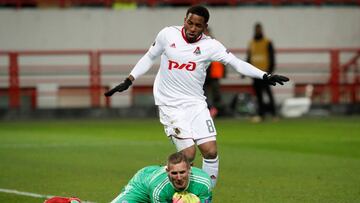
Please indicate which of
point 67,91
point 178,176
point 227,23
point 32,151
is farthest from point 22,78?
point 178,176

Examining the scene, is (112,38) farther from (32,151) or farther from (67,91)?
(32,151)

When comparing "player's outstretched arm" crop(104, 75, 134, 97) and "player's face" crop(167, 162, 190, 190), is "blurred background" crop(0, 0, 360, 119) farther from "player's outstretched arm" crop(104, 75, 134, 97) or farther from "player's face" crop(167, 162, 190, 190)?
"player's face" crop(167, 162, 190, 190)

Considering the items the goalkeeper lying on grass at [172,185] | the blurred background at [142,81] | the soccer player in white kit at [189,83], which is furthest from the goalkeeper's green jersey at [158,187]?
the blurred background at [142,81]

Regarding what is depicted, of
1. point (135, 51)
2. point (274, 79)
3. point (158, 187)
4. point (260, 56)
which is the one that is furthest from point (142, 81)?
point (158, 187)

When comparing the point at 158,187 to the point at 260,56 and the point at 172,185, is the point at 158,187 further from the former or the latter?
the point at 260,56

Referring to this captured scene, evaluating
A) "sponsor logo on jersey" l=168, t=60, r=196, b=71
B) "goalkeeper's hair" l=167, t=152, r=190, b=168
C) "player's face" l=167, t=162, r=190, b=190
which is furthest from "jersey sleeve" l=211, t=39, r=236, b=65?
"player's face" l=167, t=162, r=190, b=190

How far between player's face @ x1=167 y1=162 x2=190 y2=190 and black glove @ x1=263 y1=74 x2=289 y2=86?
7.12 ft

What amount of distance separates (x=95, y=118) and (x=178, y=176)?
19922mm

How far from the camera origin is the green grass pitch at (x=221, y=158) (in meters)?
13.2

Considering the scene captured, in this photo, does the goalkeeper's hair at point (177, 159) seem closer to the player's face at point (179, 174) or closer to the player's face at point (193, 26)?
the player's face at point (179, 174)

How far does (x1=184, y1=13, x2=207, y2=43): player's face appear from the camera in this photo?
11.3 m

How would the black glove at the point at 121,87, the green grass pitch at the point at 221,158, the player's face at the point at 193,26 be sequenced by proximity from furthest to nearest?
the green grass pitch at the point at 221,158 → the black glove at the point at 121,87 → the player's face at the point at 193,26

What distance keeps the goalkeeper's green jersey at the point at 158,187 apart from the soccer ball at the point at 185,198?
0.10 m

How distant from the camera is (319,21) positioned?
110 feet
